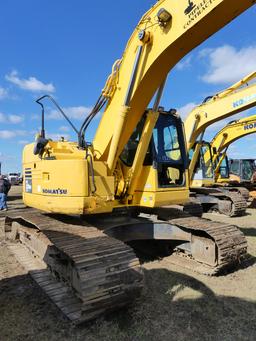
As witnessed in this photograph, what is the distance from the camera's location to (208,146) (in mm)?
13516

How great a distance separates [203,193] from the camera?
12.9 meters

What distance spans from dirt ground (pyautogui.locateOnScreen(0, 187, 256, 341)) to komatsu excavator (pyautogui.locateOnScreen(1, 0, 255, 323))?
184 millimetres

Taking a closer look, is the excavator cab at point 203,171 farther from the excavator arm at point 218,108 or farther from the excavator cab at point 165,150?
the excavator cab at point 165,150

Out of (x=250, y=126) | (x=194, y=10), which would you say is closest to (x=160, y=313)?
(x=194, y=10)

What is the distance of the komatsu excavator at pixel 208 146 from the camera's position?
10.3 meters

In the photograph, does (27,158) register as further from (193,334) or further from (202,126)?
(202,126)

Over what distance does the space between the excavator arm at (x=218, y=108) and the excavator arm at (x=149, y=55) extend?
244 inches

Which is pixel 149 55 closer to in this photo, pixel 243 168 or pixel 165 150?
pixel 165 150

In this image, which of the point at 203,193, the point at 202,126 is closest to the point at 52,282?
the point at 202,126

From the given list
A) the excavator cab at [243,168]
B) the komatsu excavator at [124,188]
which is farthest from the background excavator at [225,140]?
the komatsu excavator at [124,188]

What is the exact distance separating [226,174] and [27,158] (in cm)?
1172

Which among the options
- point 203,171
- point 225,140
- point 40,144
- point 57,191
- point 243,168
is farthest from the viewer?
point 243,168

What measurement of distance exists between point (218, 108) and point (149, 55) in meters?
6.82

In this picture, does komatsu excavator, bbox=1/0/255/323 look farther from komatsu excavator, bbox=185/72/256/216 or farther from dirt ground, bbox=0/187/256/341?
komatsu excavator, bbox=185/72/256/216
